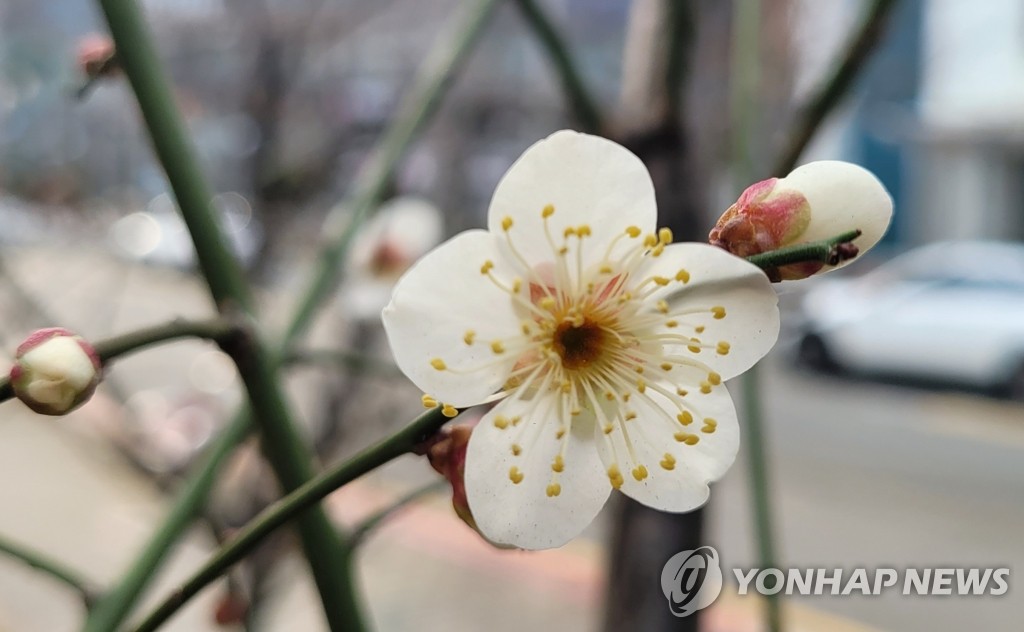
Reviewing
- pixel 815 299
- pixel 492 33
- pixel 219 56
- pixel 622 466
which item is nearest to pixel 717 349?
pixel 622 466

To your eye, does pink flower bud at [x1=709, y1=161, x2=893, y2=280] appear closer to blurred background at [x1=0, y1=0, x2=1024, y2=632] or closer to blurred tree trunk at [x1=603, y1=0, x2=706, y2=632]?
blurred background at [x1=0, y1=0, x2=1024, y2=632]

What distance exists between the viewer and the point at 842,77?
0.53 metres

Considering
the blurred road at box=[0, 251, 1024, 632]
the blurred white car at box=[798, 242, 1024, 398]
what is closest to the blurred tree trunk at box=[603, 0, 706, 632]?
the blurred road at box=[0, 251, 1024, 632]

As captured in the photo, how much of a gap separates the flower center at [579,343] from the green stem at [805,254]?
0.08 metres

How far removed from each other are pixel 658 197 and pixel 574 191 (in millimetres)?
391

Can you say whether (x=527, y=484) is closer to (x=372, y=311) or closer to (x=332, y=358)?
(x=332, y=358)

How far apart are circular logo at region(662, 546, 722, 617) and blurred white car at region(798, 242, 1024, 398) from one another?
4876 millimetres

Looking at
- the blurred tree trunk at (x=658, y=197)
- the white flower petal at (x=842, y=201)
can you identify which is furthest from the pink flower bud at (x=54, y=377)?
the blurred tree trunk at (x=658, y=197)

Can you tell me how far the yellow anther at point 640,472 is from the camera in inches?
11.6

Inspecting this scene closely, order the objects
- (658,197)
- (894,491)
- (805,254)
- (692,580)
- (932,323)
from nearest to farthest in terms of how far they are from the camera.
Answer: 1. (805,254)
2. (692,580)
3. (658,197)
4. (894,491)
5. (932,323)

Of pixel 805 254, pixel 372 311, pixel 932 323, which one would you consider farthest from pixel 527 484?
pixel 932 323

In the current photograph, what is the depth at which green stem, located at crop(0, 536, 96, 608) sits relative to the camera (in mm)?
387

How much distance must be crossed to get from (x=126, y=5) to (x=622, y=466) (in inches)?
9.8

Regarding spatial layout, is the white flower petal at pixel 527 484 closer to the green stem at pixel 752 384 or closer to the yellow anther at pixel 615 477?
the yellow anther at pixel 615 477
